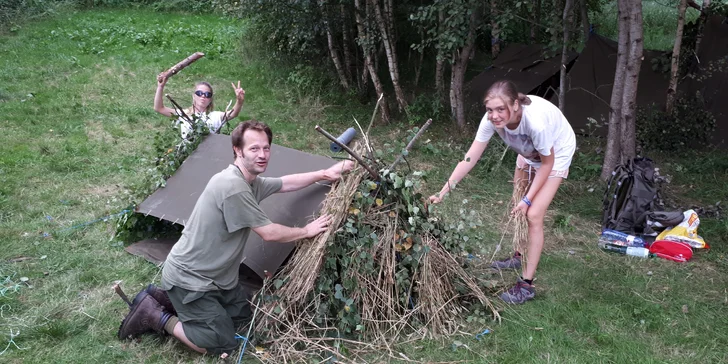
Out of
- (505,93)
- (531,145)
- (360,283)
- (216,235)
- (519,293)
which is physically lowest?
(519,293)

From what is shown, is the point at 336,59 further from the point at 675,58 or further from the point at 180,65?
the point at 675,58

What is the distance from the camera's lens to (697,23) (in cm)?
854

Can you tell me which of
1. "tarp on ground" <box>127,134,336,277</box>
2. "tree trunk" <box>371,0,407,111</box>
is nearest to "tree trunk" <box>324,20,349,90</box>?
"tree trunk" <box>371,0,407,111</box>

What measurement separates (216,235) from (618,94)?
5.12m

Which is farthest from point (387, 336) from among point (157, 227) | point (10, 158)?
point (10, 158)

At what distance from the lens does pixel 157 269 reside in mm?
4543

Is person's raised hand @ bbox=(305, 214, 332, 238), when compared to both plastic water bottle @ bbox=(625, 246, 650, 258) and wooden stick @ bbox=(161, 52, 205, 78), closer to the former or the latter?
wooden stick @ bbox=(161, 52, 205, 78)

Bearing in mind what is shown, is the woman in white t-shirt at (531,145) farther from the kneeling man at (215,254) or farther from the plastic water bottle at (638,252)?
the plastic water bottle at (638,252)

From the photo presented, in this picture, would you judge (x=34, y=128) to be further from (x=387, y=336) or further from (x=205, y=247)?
(x=387, y=336)

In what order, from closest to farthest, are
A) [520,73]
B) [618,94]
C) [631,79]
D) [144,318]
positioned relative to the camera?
[144,318]
[631,79]
[618,94]
[520,73]

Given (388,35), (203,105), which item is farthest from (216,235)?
(388,35)

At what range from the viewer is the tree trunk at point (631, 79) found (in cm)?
622

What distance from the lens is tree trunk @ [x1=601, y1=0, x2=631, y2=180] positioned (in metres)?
6.41

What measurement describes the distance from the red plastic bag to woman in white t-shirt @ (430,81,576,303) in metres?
1.58
